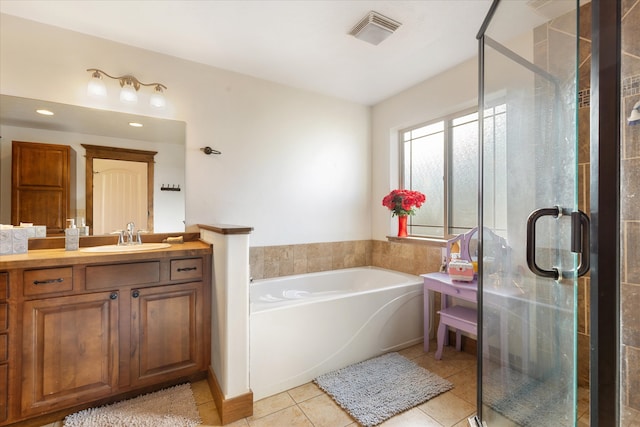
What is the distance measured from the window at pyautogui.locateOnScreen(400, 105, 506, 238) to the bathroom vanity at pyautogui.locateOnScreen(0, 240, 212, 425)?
2.13 meters

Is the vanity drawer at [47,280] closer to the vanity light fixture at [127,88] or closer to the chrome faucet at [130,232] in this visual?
the chrome faucet at [130,232]

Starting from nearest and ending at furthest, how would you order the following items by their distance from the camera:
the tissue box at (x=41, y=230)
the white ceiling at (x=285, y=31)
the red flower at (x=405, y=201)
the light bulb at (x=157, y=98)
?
1. the white ceiling at (x=285, y=31)
2. the tissue box at (x=41, y=230)
3. the light bulb at (x=157, y=98)
4. the red flower at (x=405, y=201)

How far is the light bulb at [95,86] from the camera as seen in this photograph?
1.99 m

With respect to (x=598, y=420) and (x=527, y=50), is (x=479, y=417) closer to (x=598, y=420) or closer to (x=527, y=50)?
(x=598, y=420)

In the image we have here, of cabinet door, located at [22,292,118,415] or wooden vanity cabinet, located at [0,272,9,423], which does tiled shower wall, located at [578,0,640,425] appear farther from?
wooden vanity cabinet, located at [0,272,9,423]

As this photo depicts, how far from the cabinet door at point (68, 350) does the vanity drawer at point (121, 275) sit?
61mm

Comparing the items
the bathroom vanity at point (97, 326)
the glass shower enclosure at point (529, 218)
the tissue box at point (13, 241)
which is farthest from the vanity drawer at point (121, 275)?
the glass shower enclosure at point (529, 218)

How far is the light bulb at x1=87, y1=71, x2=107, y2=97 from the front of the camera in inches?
78.5

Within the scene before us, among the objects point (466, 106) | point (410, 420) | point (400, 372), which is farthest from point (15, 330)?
point (466, 106)

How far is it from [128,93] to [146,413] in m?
2.11

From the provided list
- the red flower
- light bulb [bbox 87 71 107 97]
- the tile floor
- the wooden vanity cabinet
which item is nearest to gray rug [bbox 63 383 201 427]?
the tile floor

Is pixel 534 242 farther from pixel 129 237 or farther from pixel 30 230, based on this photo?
pixel 30 230

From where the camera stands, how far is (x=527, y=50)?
51.1 inches

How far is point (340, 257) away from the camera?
3139 mm
